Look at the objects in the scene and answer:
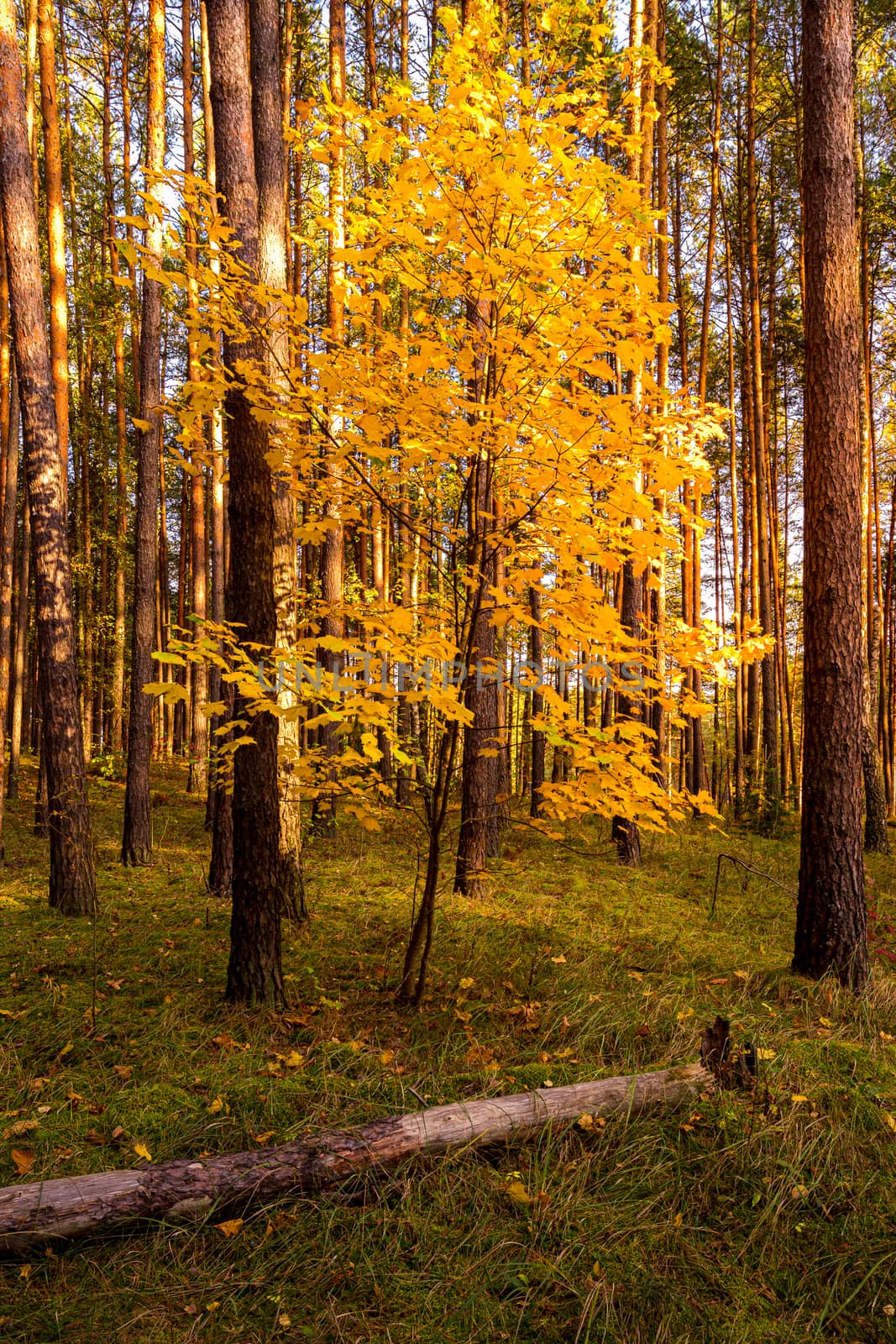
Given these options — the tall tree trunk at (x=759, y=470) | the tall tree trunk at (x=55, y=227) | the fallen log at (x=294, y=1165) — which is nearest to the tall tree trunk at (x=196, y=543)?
the tall tree trunk at (x=55, y=227)

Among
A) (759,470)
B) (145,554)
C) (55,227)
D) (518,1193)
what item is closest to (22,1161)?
(518,1193)

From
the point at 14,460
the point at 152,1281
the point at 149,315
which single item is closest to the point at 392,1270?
the point at 152,1281

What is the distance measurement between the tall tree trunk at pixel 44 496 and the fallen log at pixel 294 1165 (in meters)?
3.72

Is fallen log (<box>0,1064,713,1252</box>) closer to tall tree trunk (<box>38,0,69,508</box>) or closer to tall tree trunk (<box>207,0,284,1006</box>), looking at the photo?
tall tree trunk (<box>207,0,284,1006</box>)

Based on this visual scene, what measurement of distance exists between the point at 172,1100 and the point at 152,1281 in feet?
2.67

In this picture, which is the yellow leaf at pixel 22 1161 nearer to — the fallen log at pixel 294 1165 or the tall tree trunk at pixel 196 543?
the fallen log at pixel 294 1165

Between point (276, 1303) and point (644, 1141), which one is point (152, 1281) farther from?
point (644, 1141)

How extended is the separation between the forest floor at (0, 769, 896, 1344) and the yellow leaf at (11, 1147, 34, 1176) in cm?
1

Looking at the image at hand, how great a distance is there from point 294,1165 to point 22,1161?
0.98 m

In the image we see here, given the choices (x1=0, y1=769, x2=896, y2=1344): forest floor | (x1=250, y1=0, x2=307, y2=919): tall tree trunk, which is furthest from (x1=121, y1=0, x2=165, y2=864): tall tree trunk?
(x1=250, y1=0, x2=307, y2=919): tall tree trunk

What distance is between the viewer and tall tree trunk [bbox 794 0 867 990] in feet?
14.6

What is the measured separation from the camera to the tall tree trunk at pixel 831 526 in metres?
4.44

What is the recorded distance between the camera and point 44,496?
5.75m

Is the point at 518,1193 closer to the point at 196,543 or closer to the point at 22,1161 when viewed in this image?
the point at 22,1161
